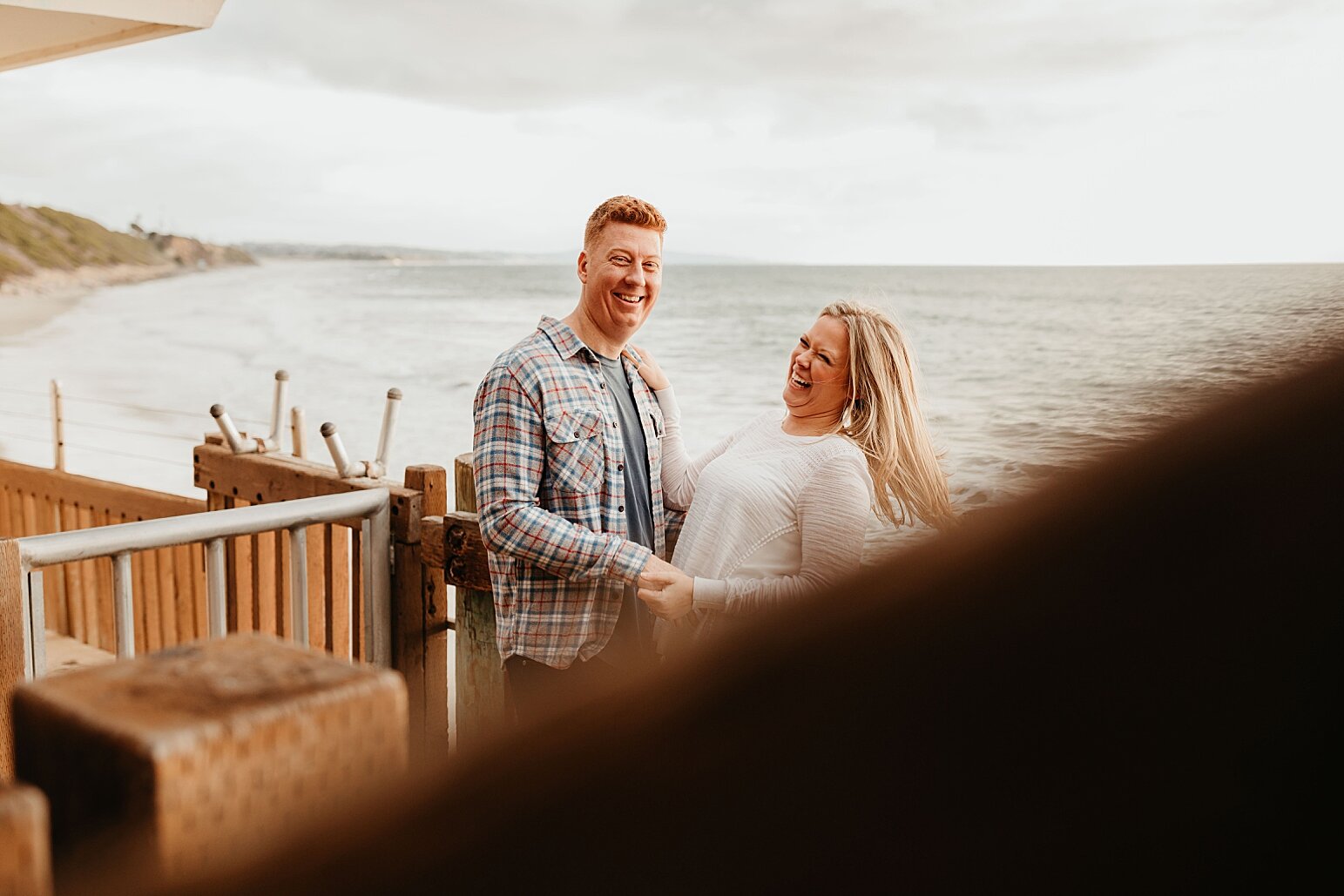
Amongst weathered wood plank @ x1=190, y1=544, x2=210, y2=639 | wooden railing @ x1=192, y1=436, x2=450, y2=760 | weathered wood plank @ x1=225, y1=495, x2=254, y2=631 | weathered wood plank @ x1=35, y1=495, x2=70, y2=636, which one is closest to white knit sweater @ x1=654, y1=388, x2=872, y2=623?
wooden railing @ x1=192, y1=436, x2=450, y2=760

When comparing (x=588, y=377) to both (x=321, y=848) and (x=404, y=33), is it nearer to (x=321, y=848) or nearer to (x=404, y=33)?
(x=321, y=848)

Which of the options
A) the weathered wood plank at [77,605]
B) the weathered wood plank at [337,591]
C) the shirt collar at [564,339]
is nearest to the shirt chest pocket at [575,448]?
the shirt collar at [564,339]

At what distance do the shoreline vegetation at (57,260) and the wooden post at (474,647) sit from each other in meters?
28.3

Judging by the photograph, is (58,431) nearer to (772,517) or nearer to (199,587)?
(199,587)

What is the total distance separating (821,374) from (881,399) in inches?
5.5

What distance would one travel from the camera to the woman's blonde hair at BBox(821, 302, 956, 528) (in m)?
2.10

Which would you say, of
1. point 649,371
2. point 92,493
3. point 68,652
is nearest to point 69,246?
point 68,652

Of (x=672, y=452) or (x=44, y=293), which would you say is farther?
(x=44, y=293)

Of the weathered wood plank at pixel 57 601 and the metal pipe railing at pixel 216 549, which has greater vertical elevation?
the metal pipe railing at pixel 216 549

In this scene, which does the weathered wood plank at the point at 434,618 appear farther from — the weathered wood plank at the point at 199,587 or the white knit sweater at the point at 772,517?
the weathered wood plank at the point at 199,587

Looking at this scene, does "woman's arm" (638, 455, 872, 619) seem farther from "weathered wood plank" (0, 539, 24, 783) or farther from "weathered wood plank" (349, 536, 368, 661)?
"weathered wood plank" (0, 539, 24, 783)

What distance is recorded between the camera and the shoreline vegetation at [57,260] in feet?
94.0

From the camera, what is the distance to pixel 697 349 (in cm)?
2869

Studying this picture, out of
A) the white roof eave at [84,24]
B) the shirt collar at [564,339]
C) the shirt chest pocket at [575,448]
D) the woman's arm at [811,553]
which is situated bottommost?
the woman's arm at [811,553]
